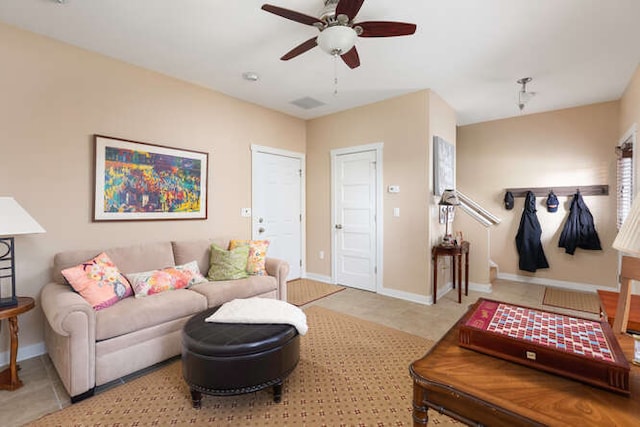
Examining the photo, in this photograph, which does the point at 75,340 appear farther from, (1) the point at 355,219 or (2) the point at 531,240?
(2) the point at 531,240

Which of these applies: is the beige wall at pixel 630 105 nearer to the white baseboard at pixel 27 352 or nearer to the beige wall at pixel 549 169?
the beige wall at pixel 549 169

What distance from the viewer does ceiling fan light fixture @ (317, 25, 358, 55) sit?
1979mm

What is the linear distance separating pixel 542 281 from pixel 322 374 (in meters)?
4.30

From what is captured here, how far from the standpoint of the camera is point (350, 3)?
1.83m

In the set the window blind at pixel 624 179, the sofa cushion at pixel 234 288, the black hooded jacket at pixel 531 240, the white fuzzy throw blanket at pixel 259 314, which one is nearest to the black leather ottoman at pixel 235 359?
the white fuzzy throw blanket at pixel 259 314

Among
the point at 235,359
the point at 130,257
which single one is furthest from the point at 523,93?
the point at 130,257

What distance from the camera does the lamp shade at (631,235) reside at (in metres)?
0.90

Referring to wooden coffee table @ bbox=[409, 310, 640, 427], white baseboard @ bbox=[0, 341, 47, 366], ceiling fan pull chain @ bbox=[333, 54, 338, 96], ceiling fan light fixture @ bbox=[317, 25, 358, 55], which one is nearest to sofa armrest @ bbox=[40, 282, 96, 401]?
white baseboard @ bbox=[0, 341, 47, 366]

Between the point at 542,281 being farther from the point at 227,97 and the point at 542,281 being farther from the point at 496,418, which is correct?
the point at 227,97

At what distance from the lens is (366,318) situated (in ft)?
10.9

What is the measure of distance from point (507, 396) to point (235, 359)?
4.77 ft

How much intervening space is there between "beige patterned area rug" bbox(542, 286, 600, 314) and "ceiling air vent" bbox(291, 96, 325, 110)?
398cm

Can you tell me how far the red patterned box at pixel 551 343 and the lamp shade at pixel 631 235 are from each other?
31cm

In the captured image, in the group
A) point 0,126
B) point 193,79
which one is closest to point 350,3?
point 193,79
